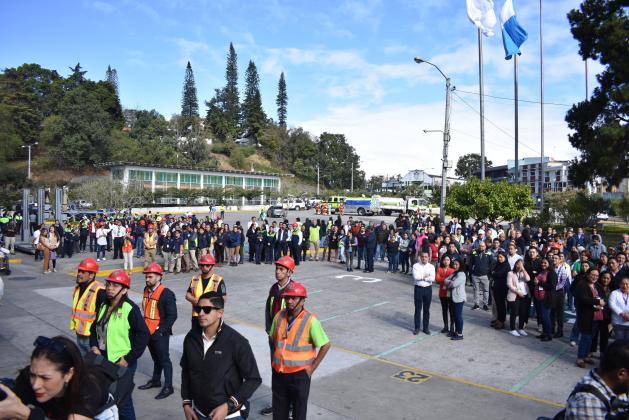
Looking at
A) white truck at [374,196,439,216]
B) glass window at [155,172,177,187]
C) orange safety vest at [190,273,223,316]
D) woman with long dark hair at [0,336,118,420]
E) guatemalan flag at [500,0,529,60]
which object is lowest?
orange safety vest at [190,273,223,316]

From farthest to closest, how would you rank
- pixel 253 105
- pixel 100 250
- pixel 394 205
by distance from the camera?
pixel 253 105 → pixel 394 205 → pixel 100 250

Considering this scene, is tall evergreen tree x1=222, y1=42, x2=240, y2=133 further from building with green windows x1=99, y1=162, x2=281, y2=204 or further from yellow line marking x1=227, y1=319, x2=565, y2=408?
yellow line marking x1=227, y1=319, x2=565, y2=408

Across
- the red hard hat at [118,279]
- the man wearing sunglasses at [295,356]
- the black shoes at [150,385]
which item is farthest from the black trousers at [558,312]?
the red hard hat at [118,279]

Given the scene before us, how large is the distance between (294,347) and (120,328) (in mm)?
1778

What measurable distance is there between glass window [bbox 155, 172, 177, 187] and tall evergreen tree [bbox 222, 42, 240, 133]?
53868 millimetres

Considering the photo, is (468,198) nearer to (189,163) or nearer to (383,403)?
(383,403)

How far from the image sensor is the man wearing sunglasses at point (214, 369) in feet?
11.2

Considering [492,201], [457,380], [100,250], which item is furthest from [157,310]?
[492,201]

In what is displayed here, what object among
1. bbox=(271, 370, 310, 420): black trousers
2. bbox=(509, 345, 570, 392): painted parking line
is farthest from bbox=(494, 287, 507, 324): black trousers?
bbox=(271, 370, 310, 420): black trousers

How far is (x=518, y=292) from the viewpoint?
31.2 feet

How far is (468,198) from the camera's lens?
24438mm

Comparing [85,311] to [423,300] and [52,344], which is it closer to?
[52,344]

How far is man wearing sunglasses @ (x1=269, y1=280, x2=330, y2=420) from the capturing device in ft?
14.4

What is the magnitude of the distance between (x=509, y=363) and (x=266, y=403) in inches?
174
